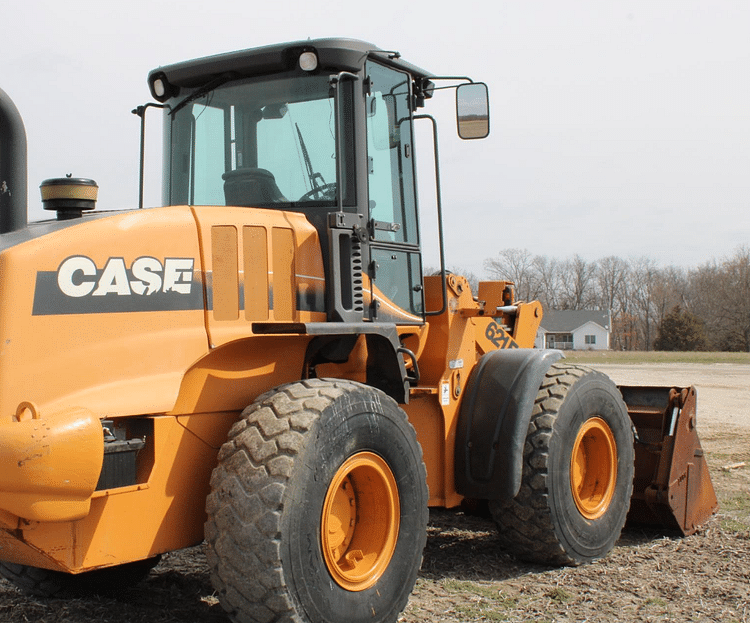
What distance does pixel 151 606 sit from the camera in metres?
4.73

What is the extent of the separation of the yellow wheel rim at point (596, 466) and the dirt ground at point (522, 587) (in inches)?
15.5

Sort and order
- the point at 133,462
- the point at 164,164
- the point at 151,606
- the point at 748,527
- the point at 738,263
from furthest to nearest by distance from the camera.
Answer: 1. the point at 738,263
2. the point at 748,527
3. the point at 164,164
4. the point at 151,606
5. the point at 133,462

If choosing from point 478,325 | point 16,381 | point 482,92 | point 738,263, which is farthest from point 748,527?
point 738,263

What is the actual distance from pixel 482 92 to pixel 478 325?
1586 millimetres

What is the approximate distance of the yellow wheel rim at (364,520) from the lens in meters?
4.23

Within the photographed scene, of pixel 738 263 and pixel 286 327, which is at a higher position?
pixel 738 263

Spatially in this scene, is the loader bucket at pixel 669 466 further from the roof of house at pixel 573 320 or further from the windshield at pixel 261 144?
the roof of house at pixel 573 320

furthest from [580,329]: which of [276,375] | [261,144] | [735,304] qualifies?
[276,375]

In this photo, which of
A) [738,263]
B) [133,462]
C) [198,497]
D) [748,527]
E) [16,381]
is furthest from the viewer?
[738,263]

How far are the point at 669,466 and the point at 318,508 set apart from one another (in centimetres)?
353

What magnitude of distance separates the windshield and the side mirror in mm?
928

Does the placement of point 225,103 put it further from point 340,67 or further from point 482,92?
point 482,92

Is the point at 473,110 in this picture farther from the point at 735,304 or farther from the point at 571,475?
the point at 735,304

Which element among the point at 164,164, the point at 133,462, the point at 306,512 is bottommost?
the point at 306,512
